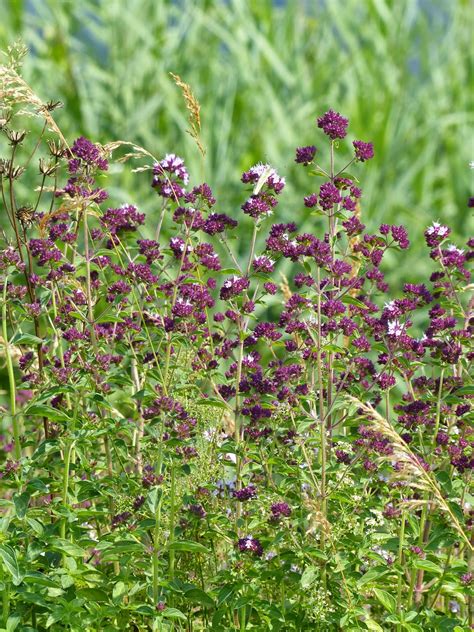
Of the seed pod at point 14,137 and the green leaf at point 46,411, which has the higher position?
the seed pod at point 14,137

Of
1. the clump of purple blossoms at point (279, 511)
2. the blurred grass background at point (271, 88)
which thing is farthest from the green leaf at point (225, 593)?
the blurred grass background at point (271, 88)

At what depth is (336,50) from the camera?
972cm

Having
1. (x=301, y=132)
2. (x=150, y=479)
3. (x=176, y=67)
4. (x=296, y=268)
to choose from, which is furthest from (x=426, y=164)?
(x=150, y=479)

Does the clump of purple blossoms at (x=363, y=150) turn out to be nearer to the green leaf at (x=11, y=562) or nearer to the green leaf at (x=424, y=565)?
the green leaf at (x=424, y=565)

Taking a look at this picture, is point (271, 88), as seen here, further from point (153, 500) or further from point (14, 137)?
point (153, 500)

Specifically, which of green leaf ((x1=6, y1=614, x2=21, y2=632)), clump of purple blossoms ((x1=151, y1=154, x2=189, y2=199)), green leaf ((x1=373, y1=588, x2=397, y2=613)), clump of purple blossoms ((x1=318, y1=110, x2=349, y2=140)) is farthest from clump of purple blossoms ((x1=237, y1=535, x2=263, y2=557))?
clump of purple blossoms ((x1=318, y1=110, x2=349, y2=140))

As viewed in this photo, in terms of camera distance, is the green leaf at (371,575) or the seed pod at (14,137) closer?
the green leaf at (371,575)

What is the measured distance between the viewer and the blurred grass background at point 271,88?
8477 mm

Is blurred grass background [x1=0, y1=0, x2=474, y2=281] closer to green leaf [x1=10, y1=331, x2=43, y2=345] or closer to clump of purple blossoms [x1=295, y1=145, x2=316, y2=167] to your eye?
clump of purple blossoms [x1=295, y1=145, x2=316, y2=167]

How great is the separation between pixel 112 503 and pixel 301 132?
5.85 m

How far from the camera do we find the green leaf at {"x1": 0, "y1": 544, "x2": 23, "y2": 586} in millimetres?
2883

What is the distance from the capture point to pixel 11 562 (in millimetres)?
2910

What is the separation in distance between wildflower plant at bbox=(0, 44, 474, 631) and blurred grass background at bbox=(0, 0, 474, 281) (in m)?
4.45

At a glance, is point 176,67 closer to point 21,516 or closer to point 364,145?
point 364,145
